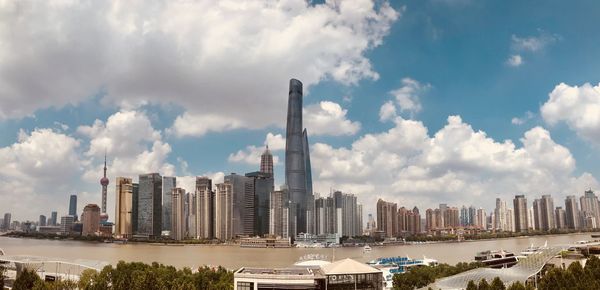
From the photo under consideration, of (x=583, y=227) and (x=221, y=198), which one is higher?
(x=221, y=198)

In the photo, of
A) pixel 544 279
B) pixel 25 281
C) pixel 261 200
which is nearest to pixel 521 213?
pixel 261 200

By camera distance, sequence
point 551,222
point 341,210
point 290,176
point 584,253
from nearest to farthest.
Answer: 1. point 584,253
2. point 290,176
3. point 551,222
4. point 341,210

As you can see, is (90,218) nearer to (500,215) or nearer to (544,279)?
(500,215)

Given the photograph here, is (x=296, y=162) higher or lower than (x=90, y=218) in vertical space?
higher

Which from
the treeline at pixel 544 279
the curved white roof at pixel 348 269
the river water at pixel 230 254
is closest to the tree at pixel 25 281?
the curved white roof at pixel 348 269

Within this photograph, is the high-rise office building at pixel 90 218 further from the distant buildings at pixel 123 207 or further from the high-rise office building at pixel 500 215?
the high-rise office building at pixel 500 215

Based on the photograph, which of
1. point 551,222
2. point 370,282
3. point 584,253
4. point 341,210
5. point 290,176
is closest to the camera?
point 370,282

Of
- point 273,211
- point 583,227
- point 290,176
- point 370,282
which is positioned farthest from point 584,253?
point 583,227

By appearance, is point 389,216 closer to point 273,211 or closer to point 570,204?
point 273,211
